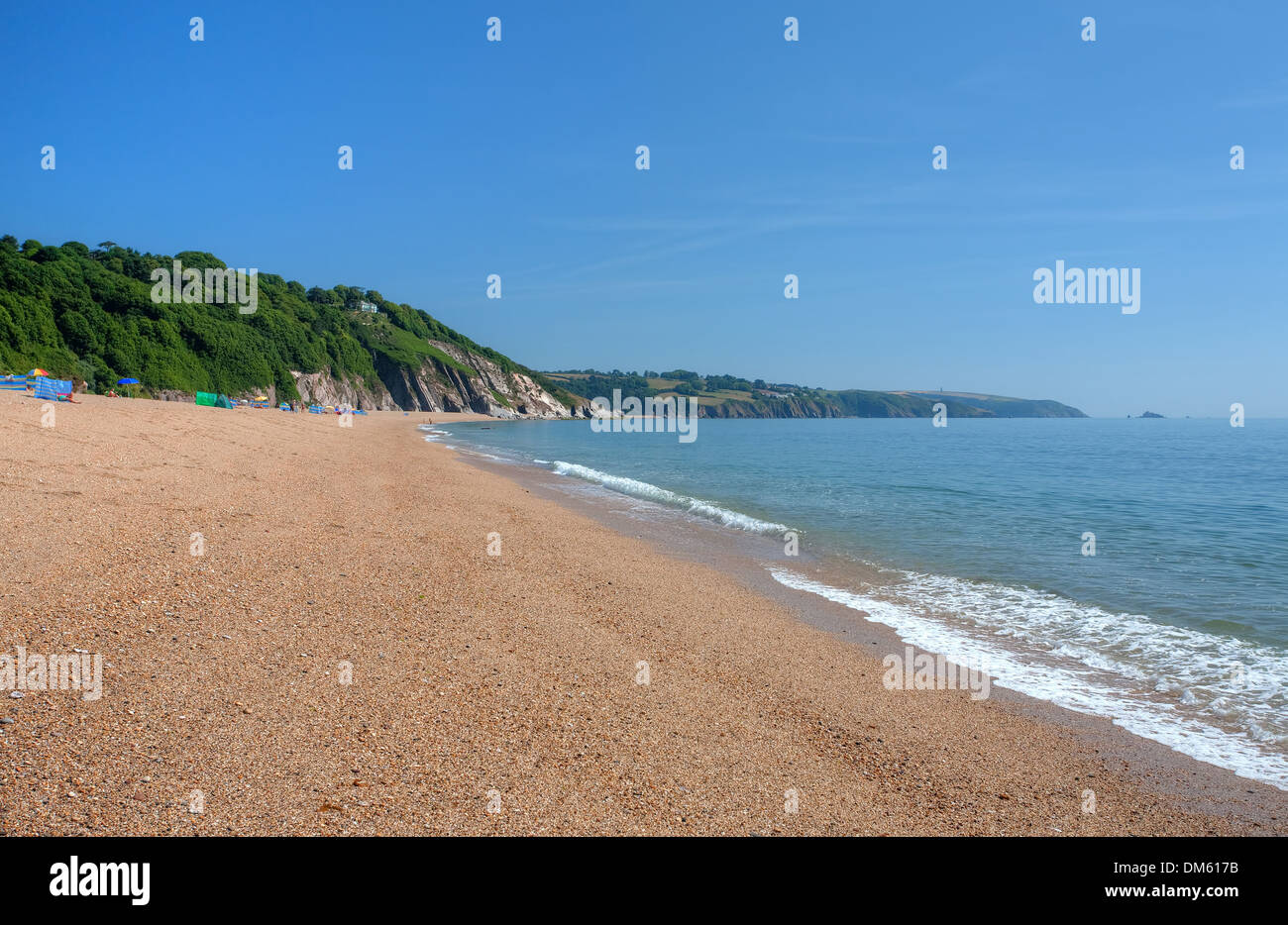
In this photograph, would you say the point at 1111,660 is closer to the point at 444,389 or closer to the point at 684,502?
the point at 684,502

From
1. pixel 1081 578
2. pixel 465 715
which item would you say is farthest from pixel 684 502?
pixel 465 715

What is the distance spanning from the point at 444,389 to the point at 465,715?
150 meters

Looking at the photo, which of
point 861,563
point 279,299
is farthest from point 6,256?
point 861,563

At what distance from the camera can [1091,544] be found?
54.7 ft

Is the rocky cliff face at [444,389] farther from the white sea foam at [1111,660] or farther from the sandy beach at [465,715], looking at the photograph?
the white sea foam at [1111,660]

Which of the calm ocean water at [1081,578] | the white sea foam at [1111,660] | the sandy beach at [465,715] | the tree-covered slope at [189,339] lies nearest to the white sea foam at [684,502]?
the calm ocean water at [1081,578]

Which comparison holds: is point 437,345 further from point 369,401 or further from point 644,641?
point 644,641

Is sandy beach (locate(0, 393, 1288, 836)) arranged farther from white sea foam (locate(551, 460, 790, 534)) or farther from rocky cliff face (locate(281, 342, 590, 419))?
rocky cliff face (locate(281, 342, 590, 419))

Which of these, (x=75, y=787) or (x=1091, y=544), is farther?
(x=1091, y=544)

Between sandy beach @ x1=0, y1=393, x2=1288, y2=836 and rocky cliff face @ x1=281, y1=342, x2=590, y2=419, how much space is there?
89724 millimetres

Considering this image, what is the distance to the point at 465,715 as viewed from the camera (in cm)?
558
